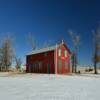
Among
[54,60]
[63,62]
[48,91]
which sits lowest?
[48,91]

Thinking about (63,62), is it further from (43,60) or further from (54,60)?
(43,60)

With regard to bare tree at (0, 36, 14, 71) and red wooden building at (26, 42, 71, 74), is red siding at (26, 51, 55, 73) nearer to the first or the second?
red wooden building at (26, 42, 71, 74)

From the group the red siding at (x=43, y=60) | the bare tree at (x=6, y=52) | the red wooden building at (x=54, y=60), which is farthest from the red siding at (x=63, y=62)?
the bare tree at (x=6, y=52)

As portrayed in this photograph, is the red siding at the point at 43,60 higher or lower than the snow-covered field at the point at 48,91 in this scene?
higher

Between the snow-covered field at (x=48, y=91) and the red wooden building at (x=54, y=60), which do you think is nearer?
the snow-covered field at (x=48, y=91)

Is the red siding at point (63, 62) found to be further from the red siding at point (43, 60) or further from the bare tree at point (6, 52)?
the bare tree at point (6, 52)

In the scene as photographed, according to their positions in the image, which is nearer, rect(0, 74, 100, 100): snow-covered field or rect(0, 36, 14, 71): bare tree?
rect(0, 74, 100, 100): snow-covered field

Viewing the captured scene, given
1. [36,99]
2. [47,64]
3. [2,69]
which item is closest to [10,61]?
[2,69]

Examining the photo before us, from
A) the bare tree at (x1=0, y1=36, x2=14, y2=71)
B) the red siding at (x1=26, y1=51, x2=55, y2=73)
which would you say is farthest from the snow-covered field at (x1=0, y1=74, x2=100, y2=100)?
the bare tree at (x1=0, y1=36, x2=14, y2=71)

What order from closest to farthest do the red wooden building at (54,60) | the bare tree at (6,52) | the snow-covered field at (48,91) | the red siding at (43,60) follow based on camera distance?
the snow-covered field at (48,91)
the red wooden building at (54,60)
the red siding at (43,60)
the bare tree at (6,52)

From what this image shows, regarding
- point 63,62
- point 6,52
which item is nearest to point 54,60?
point 63,62

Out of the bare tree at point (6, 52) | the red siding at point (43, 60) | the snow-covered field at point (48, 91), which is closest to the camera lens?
the snow-covered field at point (48, 91)

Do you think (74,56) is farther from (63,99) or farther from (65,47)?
(63,99)

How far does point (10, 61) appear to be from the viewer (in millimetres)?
67812
